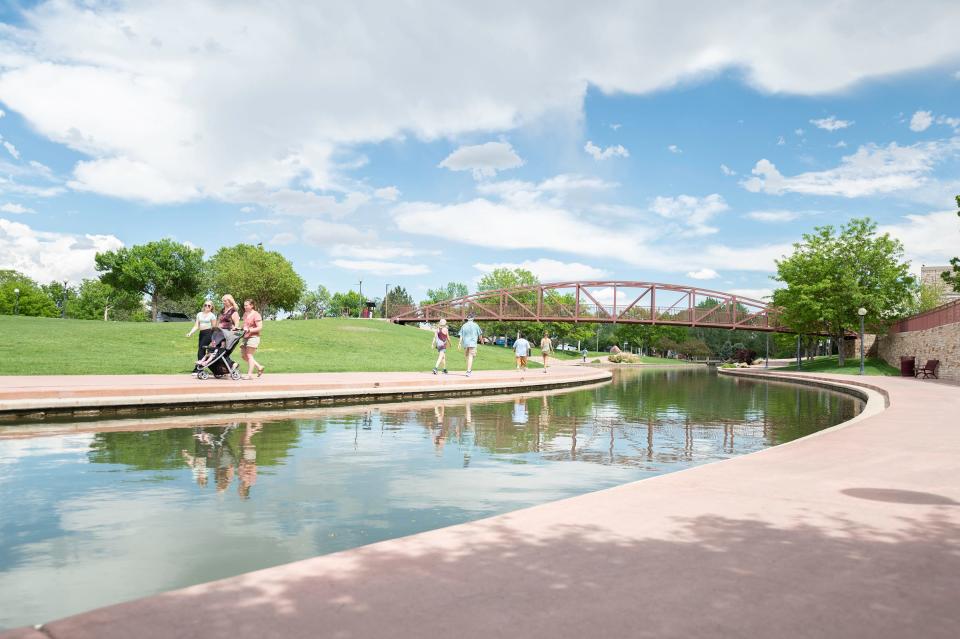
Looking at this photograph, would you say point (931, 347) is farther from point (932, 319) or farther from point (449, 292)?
point (449, 292)

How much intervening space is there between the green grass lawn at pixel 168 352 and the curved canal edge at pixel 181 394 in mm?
2299

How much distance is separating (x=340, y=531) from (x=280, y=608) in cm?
208

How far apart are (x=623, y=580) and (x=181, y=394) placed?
11656 mm

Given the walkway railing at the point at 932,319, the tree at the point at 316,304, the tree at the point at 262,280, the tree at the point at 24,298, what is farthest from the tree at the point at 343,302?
the walkway railing at the point at 932,319

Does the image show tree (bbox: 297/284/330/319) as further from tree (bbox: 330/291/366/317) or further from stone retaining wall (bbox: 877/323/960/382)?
stone retaining wall (bbox: 877/323/960/382)

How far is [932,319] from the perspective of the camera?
117 ft

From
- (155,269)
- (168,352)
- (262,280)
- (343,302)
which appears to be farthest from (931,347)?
(343,302)

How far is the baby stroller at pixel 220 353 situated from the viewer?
16.5 m

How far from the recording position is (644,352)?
416 feet

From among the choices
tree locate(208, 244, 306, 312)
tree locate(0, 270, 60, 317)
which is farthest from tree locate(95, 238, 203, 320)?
tree locate(0, 270, 60, 317)

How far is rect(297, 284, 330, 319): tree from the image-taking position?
464 feet

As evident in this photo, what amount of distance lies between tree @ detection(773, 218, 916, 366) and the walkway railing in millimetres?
2564

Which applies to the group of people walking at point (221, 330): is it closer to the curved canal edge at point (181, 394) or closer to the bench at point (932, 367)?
the curved canal edge at point (181, 394)

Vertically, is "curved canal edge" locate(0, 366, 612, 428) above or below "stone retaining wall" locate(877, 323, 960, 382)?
below
